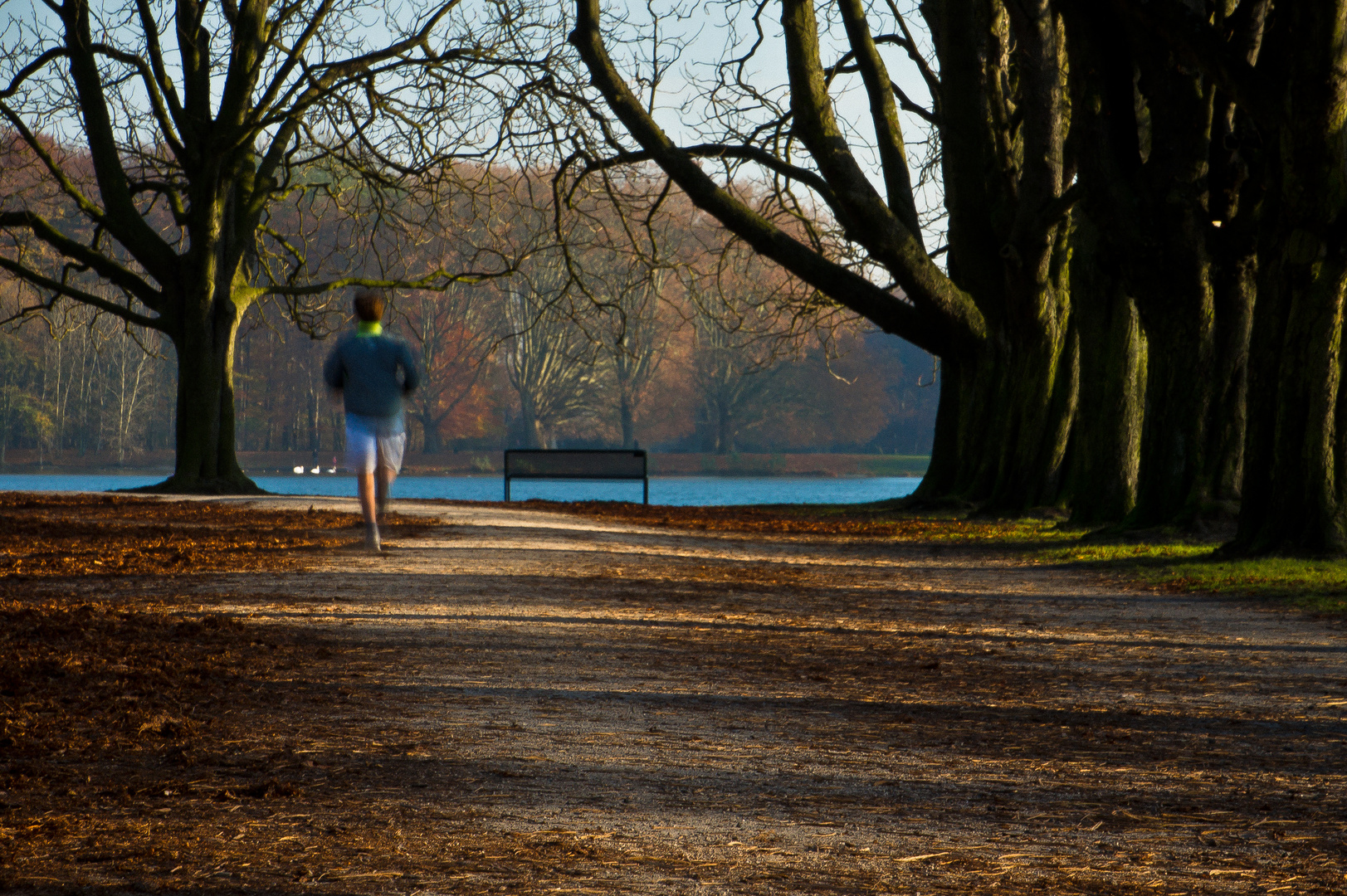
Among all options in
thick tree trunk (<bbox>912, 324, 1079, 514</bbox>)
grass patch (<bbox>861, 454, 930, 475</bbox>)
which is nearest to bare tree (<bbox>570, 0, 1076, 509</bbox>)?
thick tree trunk (<bbox>912, 324, 1079, 514</bbox>)

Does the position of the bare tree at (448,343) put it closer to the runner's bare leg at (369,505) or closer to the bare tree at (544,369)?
the bare tree at (544,369)

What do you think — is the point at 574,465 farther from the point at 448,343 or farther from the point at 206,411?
the point at 448,343

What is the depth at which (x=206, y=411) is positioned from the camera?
704 inches

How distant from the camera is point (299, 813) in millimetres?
2811

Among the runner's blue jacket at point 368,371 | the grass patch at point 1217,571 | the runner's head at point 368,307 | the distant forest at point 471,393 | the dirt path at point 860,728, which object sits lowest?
the dirt path at point 860,728

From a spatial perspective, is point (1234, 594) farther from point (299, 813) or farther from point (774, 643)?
point (299, 813)

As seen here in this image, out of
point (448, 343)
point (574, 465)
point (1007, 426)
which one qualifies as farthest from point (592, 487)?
point (1007, 426)

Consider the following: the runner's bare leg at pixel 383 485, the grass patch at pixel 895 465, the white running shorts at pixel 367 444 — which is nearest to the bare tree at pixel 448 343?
the grass patch at pixel 895 465

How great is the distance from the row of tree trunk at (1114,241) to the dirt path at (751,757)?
2.66 meters

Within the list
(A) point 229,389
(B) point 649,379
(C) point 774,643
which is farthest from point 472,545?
(B) point 649,379

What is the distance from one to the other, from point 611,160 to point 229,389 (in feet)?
22.9

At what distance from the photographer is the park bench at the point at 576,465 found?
1859cm

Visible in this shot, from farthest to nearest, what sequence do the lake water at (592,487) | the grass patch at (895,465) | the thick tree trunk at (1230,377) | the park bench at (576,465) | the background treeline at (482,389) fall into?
the grass patch at (895,465) → the background treeline at (482,389) → the lake water at (592,487) → the park bench at (576,465) → the thick tree trunk at (1230,377)

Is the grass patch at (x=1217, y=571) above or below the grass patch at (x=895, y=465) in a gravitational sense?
below
